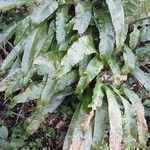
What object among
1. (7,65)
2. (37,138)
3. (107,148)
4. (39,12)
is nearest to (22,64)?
(7,65)

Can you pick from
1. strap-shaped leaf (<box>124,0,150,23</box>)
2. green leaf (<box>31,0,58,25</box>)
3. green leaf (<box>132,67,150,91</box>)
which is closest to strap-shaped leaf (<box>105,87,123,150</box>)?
green leaf (<box>132,67,150,91</box>)

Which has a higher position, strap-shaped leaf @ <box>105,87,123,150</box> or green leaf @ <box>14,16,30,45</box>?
green leaf @ <box>14,16,30,45</box>

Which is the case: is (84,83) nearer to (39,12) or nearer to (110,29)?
(110,29)

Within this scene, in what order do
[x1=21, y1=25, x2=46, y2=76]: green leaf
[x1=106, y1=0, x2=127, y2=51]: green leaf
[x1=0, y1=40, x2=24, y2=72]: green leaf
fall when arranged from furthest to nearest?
1. [x1=0, y1=40, x2=24, y2=72]: green leaf
2. [x1=21, y1=25, x2=46, y2=76]: green leaf
3. [x1=106, y1=0, x2=127, y2=51]: green leaf

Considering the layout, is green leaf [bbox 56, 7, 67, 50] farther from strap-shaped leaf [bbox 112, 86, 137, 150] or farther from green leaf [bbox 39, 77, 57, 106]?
strap-shaped leaf [bbox 112, 86, 137, 150]

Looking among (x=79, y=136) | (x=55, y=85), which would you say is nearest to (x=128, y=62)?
Answer: (x=55, y=85)

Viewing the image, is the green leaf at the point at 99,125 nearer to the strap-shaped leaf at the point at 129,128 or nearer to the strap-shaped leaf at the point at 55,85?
the strap-shaped leaf at the point at 129,128

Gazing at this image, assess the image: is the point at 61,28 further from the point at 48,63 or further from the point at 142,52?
the point at 142,52
